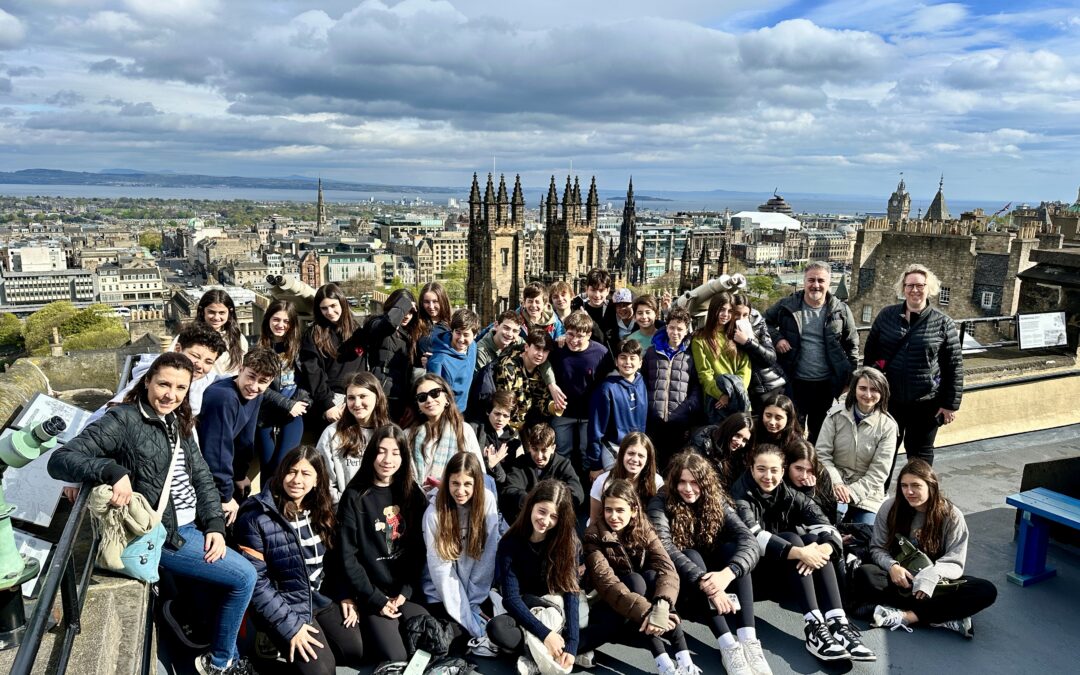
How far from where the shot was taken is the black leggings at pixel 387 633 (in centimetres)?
342

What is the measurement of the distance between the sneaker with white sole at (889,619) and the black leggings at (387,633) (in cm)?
234

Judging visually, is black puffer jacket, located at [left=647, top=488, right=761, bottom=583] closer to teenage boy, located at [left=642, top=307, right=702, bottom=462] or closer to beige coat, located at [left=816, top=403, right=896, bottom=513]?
beige coat, located at [left=816, top=403, right=896, bottom=513]

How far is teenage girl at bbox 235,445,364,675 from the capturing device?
11.0ft

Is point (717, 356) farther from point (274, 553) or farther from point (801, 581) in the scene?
point (274, 553)

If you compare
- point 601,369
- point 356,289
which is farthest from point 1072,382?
point 356,289

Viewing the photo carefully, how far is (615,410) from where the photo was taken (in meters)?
4.53

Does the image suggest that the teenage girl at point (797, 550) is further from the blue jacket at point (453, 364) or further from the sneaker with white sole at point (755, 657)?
the blue jacket at point (453, 364)

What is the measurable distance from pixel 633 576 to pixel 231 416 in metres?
2.31

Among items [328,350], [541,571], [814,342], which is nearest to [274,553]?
[541,571]

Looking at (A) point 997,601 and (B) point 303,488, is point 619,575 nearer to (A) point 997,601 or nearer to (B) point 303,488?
(B) point 303,488

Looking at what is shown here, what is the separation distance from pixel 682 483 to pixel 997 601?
1.94 metres

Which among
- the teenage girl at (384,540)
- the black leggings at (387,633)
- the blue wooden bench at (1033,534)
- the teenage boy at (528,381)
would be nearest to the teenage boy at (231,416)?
the teenage girl at (384,540)

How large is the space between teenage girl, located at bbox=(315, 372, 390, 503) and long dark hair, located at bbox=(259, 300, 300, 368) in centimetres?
87

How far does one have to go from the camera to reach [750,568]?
363 cm
